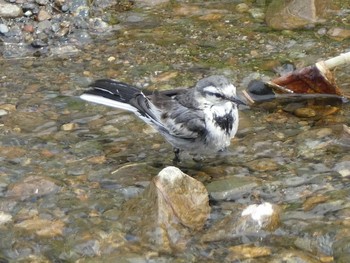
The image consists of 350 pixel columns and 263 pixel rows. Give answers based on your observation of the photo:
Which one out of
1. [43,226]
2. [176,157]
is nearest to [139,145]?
[176,157]

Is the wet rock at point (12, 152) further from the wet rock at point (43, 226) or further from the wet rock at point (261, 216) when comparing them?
the wet rock at point (261, 216)

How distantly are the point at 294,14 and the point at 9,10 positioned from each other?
3.69 metres

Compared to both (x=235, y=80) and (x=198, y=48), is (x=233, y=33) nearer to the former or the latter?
(x=198, y=48)

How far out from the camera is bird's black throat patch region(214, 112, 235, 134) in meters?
6.57

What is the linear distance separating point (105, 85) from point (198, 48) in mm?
2330

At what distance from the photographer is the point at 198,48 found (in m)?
9.12

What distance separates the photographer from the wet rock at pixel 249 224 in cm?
555

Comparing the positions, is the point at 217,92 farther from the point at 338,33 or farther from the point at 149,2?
the point at 149,2

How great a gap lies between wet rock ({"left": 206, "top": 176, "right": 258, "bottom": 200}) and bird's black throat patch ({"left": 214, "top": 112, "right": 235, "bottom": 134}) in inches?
19.1

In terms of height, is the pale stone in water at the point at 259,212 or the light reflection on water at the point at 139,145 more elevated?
the pale stone in water at the point at 259,212

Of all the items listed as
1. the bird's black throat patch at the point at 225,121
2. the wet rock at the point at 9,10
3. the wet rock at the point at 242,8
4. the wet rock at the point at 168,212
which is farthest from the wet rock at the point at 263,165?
the wet rock at the point at 9,10

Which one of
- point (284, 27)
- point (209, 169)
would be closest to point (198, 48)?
point (284, 27)

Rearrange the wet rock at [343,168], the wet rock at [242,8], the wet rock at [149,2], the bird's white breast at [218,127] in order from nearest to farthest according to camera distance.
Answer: the wet rock at [343,168] < the bird's white breast at [218,127] < the wet rock at [242,8] < the wet rock at [149,2]

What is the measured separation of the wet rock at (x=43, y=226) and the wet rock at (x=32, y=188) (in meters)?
0.41
